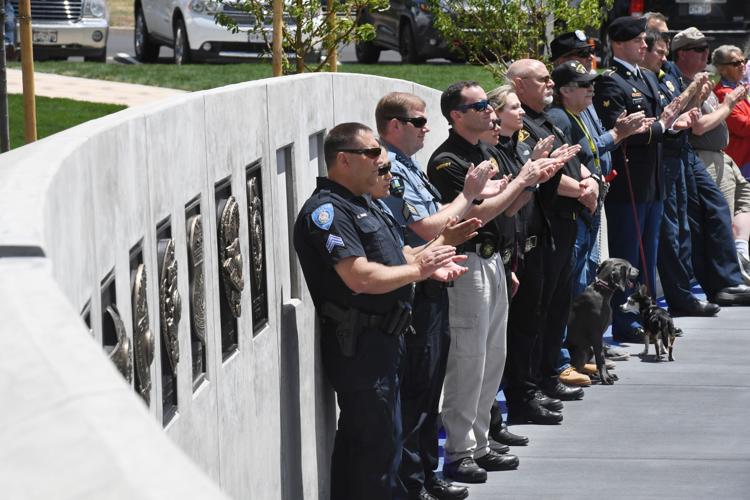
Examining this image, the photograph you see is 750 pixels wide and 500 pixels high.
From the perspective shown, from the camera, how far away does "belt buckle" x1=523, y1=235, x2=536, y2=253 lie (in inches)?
325

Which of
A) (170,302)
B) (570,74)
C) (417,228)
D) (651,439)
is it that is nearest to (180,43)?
(570,74)

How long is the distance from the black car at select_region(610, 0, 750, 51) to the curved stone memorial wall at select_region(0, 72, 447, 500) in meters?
12.7

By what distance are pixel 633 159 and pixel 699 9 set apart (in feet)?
33.4

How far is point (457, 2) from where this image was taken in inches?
537

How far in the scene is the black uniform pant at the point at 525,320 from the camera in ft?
27.6

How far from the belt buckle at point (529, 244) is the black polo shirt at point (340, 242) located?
7.30 feet

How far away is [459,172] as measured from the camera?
7.24 metres

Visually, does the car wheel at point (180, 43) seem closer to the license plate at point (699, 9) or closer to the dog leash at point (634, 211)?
the license plate at point (699, 9)

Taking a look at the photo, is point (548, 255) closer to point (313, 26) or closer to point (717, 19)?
point (313, 26)

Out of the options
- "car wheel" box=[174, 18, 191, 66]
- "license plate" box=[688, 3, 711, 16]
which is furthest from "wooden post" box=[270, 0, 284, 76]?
"license plate" box=[688, 3, 711, 16]

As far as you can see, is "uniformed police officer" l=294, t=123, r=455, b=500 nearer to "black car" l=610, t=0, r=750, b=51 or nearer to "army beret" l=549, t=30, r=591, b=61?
"army beret" l=549, t=30, r=591, b=61

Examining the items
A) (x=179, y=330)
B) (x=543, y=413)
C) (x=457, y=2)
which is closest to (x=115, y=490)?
(x=179, y=330)

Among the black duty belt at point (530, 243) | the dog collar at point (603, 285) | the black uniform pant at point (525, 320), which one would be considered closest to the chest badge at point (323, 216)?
the black duty belt at point (530, 243)

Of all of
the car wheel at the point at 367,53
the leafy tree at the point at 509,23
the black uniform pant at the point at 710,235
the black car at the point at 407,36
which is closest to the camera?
the black uniform pant at the point at 710,235
